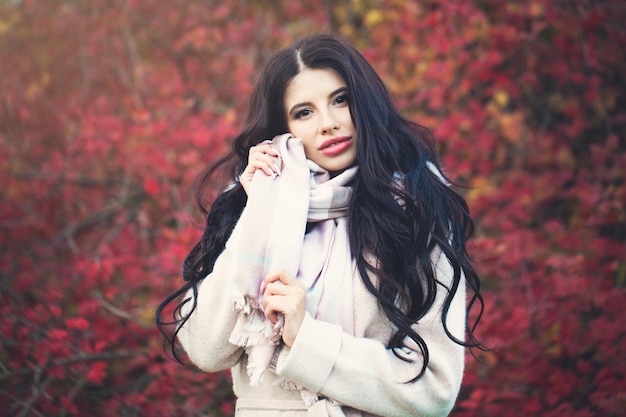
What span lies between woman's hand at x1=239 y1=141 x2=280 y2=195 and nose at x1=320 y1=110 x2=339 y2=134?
0.56 feet

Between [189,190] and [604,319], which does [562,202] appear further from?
[189,190]

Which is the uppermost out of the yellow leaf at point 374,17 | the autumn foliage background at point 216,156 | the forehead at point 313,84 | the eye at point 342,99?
the yellow leaf at point 374,17

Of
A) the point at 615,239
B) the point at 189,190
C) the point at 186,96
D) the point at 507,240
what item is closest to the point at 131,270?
the point at 189,190

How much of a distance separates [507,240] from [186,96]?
10.2 ft

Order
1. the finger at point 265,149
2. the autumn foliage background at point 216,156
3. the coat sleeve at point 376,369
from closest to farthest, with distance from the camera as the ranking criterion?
the coat sleeve at point 376,369 → the finger at point 265,149 → the autumn foliage background at point 216,156

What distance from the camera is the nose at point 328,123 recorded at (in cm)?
210

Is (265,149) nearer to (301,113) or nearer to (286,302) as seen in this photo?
(301,113)

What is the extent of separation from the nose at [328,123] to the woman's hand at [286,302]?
500mm

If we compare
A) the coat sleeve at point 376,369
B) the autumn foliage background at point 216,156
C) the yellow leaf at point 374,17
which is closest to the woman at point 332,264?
Answer: the coat sleeve at point 376,369

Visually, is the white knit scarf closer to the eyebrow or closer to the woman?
the woman

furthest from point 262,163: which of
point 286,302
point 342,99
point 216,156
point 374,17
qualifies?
point 374,17

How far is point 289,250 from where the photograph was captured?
1.94 metres

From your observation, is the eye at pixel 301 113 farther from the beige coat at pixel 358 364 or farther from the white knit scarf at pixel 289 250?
the beige coat at pixel 358 364

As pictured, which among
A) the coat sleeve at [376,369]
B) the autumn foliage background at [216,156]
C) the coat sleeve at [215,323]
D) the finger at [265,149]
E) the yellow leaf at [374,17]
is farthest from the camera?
the yellow leaf at [374,17]
